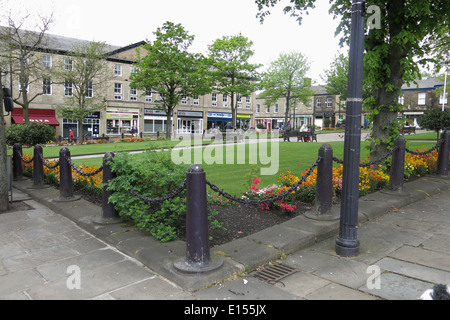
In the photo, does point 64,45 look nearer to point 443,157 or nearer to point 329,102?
point 443,157

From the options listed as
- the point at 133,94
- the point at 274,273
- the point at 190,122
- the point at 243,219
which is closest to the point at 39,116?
the point at 133,94

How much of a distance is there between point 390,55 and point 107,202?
7.34 meters

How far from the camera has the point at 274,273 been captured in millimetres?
3600

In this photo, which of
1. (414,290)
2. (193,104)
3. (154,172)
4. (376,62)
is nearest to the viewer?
(414,290)

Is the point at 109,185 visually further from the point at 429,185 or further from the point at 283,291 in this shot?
the point at 429,185

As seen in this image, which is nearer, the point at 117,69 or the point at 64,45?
the point at 64,45

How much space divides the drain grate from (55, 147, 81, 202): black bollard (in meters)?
4.81

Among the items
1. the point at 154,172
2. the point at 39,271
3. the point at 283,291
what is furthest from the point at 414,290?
the point at 39,271

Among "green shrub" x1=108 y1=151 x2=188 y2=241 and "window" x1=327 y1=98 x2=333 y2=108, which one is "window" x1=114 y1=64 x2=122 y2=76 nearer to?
"window" x1=327 y1=98 x2=333 y2=108

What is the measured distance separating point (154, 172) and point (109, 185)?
82 cm

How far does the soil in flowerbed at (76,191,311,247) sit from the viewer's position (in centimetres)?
462

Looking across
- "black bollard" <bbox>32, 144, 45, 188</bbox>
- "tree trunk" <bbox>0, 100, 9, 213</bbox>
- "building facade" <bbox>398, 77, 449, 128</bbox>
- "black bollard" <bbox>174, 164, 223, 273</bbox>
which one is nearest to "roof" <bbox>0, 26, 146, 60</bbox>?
"black bollard" <bbox>32, 144, 45, 188</bbox>

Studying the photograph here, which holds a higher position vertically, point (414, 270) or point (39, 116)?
point (39, 116)

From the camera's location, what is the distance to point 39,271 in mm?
3697
